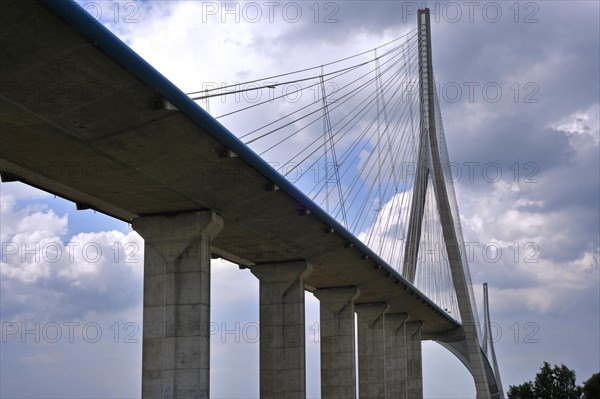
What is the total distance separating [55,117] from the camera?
21.7m

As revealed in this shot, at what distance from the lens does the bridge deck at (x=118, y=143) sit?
17953mm

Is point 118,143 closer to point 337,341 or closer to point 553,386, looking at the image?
point 337,341

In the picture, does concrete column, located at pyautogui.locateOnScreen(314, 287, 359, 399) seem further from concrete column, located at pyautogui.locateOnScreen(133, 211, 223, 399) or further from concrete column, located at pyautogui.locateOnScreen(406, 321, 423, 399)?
concrete column, located at pyautogui.locateOnScreen(406, 321, 423, 399)

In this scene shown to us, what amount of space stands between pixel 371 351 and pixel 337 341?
10.2 meters

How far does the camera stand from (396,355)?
240ft

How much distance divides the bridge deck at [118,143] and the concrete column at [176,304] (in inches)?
27.4

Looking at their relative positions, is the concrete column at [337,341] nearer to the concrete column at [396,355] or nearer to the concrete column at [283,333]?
the concrete column at [283,333]

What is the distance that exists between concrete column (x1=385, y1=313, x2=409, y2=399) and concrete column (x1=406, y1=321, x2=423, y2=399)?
22.8 ft

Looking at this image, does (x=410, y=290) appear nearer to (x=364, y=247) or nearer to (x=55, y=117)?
(x=364, y=247)

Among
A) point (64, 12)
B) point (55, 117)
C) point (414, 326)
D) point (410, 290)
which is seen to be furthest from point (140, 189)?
point (414, 326)

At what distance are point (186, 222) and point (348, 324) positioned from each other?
23814mm

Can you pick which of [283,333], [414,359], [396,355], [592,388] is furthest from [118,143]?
[592,388]

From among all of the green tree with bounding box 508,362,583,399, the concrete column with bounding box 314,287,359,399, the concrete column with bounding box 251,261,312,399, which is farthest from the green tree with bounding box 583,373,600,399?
the concrete column with bounding box 251,261,312,399

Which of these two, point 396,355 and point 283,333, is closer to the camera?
point 283,333
